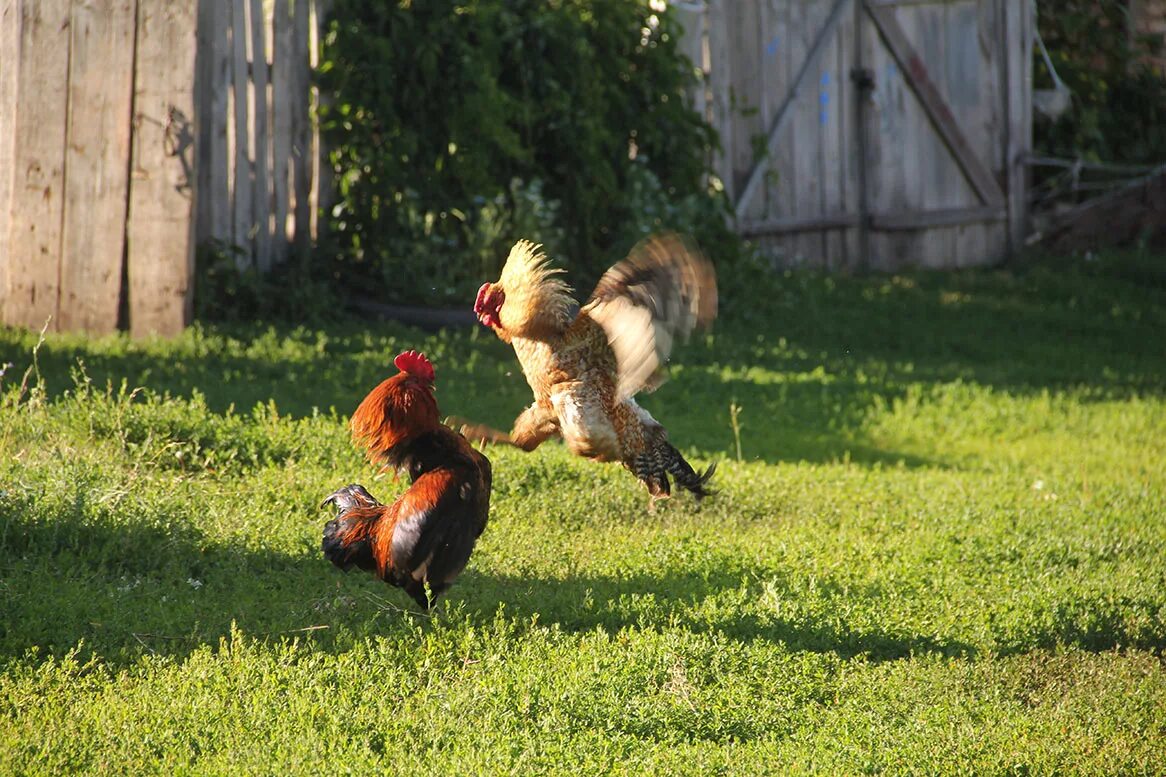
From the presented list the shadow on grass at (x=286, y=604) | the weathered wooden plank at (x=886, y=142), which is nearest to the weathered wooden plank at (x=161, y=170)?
the shadow on grass at (x=286, y=604)

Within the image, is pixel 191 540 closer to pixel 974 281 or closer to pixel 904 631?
pixel 904 631

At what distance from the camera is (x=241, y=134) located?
10.1 meters

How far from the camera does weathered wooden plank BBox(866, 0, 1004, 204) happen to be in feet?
48.6

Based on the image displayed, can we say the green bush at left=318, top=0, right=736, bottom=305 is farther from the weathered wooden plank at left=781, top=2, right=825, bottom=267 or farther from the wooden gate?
the weathered wooden plank at left=781, top=2, right=825, bottom=267

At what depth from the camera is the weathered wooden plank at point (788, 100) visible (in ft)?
46.7

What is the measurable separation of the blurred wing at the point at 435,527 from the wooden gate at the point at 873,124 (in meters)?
9.12

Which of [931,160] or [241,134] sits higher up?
[931,160]

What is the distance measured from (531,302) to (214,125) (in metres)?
4.91

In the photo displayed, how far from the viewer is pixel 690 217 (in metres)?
12.4

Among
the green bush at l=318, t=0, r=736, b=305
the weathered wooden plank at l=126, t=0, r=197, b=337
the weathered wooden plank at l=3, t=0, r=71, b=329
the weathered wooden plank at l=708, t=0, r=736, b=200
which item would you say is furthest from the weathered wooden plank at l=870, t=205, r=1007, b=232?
the weathered wooden plank at l=3, t=0, r=71, b=329

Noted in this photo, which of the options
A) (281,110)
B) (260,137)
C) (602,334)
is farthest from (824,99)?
(602,334)

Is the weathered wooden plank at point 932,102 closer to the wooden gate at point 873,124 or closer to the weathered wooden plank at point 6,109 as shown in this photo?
the wooden gate at point 873,124

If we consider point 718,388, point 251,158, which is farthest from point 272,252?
point 718,388

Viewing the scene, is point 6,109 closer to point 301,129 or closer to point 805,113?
point 301,129
